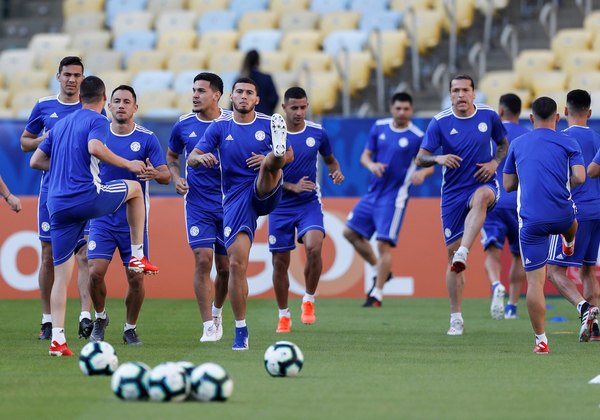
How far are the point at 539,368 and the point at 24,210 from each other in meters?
10.5

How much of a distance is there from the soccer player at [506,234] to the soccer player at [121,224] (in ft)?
15.8

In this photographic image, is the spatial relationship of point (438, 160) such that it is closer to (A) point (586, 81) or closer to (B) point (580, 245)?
(B) point (580, 245)

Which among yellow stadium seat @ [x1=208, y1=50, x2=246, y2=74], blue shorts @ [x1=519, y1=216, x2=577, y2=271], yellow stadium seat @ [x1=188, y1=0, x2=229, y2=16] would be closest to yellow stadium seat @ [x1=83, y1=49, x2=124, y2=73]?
yellow stadium seat @ [x1=188, y1=0, x2=229, y2=16]

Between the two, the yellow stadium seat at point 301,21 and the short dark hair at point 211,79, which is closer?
the short dark hair at point 211,79

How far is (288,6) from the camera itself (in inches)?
1017

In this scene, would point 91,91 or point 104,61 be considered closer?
point 91,91

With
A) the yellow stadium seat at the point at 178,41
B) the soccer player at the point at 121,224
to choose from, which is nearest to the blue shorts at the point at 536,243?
the soccer player at the point at 121,224

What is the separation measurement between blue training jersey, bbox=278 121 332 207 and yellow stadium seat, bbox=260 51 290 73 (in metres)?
9.22

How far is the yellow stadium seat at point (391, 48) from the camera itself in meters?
23.3

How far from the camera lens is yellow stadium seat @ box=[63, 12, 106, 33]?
27.3 meters

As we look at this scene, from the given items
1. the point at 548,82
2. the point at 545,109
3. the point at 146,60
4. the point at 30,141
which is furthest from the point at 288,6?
the point at 545,109

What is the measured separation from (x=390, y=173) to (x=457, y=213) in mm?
3782

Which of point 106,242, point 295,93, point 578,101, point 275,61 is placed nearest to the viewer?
point 106,242

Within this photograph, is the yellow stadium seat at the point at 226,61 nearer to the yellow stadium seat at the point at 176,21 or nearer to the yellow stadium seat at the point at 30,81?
the yellow stadium seat at the point at 176,21
